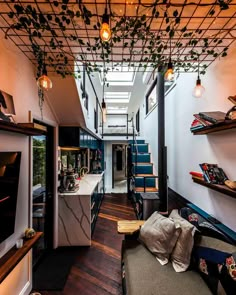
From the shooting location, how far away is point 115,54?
203 cm

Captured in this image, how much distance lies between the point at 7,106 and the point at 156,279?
2063 millimetres

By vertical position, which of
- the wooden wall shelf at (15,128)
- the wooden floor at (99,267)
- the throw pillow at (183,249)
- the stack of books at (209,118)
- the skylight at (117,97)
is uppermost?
the skylight at (117,97)

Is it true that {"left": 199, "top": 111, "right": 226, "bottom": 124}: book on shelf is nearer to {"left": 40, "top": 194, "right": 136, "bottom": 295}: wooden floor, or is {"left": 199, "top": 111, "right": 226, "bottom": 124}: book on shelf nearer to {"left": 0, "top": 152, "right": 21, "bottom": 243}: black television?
{"left": 0, "top": 152, "right": 21, "bottom": 243}: black television

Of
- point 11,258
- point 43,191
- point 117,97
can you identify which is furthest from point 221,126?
point 117,97

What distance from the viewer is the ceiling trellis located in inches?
55.7

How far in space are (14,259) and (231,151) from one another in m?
2.16

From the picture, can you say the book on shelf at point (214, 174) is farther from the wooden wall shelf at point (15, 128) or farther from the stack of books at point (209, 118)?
the wooden wall shelf at point (15, 128)

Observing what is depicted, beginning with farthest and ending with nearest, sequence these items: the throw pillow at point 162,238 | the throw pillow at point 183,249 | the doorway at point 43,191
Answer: the doorway at point 43,191
the throw pillow at point 162,238
the throw pillow at point 183,249

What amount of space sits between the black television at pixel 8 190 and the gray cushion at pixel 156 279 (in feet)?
3.87

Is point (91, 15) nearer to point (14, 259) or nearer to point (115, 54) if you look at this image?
point (115, 54)

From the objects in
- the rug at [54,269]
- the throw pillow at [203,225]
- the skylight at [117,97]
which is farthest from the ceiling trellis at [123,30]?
the skylight at [117,97]

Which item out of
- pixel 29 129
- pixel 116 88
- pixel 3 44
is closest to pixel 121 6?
pixel 3 44

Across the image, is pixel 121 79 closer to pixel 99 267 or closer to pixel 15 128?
pixel 15 128

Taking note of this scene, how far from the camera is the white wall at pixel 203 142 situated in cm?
185
